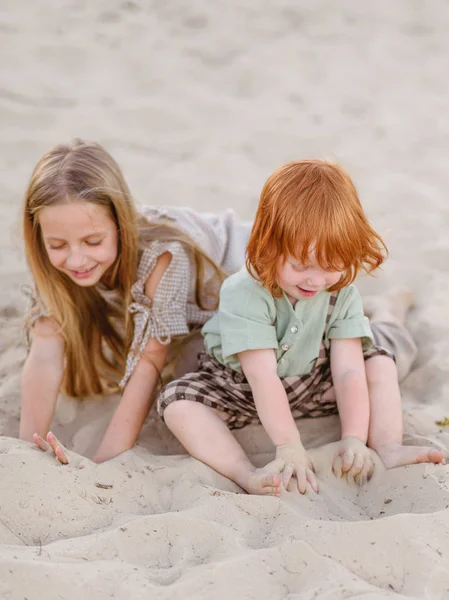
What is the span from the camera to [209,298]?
2803 millimetres

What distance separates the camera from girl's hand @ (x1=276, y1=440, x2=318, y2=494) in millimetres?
2086

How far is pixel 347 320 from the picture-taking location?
2301 mm

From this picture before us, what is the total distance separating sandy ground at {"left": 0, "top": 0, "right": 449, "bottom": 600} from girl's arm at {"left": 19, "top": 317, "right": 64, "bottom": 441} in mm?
109

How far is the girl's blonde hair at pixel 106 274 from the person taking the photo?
2.39 metres

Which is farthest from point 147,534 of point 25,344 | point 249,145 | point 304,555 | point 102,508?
point 249,145

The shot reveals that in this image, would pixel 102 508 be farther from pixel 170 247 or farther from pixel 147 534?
pixel 170 247

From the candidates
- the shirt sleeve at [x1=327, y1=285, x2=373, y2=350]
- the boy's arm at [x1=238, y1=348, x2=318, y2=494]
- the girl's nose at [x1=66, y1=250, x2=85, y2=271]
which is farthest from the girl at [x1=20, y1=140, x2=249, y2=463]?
the shirt sleeve at [x1=327, y1=285, x2=373, y2=350]

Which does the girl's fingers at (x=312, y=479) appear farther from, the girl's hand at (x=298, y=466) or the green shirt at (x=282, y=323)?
the green shirt at (x=282, y=323)

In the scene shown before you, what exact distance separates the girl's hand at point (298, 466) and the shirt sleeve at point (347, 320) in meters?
0.35

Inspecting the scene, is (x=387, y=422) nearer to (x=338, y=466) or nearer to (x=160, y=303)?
(x=338, y=466)

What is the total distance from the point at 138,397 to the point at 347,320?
70cm

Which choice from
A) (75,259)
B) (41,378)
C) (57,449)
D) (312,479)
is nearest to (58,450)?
(57,449)

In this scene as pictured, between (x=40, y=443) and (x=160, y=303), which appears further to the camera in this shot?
(x=160, y=303)

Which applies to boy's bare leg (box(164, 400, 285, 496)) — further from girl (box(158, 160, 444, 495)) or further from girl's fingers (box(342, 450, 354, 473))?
girl's fingers (box(342, 450, 354, 473))
